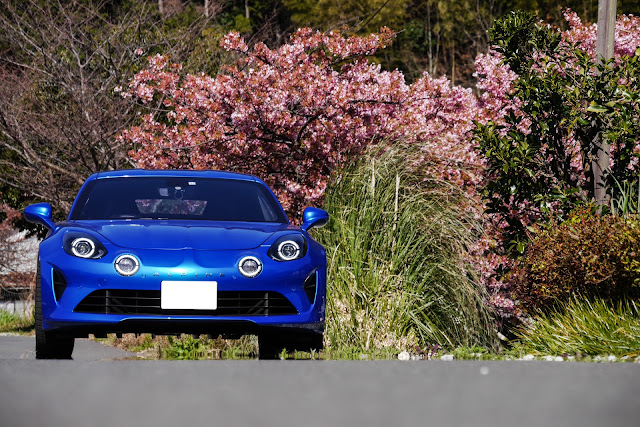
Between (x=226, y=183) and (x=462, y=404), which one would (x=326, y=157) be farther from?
(x=462, y=404)

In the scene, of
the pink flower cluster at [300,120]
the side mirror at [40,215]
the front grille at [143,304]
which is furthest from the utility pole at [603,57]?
the side mirror at [40,215]

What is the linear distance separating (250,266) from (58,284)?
1.34m

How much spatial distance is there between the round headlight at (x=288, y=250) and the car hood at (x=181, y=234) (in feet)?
0.46

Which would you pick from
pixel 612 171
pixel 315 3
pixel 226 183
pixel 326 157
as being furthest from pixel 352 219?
pixel 315 3

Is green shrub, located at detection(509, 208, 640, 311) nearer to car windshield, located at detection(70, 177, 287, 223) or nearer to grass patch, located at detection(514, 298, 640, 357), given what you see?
grass patch, located at detection(514, 298, 640, 357)

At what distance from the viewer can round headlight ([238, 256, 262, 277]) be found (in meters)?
7.55

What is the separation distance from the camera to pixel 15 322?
26156 mm

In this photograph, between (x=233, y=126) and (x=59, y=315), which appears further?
(x=233, y=126)

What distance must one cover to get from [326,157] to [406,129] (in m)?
1.27

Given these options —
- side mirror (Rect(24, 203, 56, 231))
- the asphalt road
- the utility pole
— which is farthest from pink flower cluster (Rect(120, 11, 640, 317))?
the asphalt road

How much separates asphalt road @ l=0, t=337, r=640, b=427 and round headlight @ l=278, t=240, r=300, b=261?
0.90 m

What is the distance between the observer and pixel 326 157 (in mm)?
16375

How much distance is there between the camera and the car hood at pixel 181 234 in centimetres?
762

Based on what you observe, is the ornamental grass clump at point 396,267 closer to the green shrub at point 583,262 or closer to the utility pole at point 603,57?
the green shrub at point 583,262
